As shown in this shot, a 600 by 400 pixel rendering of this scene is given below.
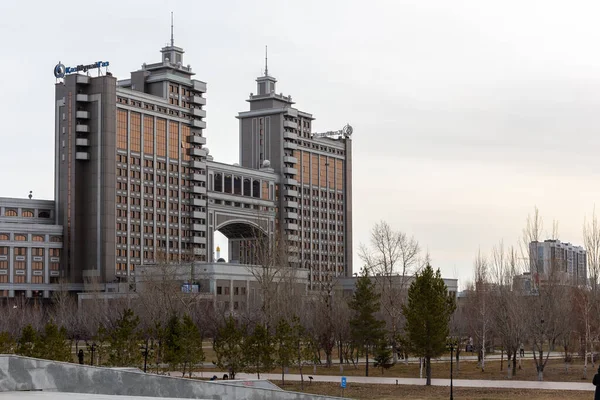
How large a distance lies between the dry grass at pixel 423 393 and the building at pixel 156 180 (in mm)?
50599

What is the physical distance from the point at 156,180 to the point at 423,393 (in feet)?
275

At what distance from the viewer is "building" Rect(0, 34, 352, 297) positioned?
4562 inches

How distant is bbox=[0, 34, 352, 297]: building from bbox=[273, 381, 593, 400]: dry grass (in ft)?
166

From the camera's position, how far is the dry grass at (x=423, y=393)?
43.2 meters

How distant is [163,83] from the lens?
126 meters

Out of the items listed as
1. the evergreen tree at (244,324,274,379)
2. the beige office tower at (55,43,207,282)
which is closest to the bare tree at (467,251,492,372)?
the evergreen tree at (244,324,274,379)

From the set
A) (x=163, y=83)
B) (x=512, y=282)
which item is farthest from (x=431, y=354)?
(x=163, y=83)

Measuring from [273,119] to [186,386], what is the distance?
12701cm

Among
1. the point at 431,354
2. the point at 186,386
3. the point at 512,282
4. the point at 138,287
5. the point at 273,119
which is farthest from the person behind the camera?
the point at 273,119

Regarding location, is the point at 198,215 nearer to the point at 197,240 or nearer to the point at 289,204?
the point at 197,240

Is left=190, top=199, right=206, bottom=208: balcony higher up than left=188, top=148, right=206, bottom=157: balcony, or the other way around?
left=188, top=148, right=206, bottom=157: balcony

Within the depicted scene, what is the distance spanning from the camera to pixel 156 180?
409 feet

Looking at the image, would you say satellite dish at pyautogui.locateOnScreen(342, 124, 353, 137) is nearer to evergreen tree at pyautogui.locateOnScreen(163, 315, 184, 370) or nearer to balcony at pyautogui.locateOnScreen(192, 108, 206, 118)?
balcony at pyautogui.locateOnScreen(192, 108, 206, 118)

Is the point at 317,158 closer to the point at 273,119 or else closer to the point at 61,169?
the point at 273,119
